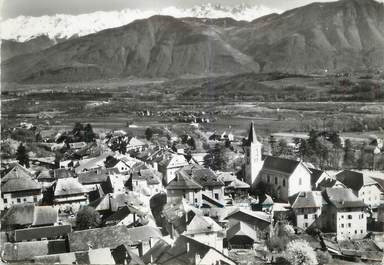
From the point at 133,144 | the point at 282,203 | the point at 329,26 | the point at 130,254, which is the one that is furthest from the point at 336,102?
the point at 130,254

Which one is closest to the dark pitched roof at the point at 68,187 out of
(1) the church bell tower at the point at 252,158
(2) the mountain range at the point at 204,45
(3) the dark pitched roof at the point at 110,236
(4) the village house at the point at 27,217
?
(4) the village house at the point at 27,217

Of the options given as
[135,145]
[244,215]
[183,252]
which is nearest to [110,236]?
[183,252]

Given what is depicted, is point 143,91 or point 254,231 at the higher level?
point 143,91

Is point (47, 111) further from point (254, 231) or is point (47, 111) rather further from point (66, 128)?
point (254, 231)

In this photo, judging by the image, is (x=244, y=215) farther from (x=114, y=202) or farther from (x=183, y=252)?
(x=183, y=252)

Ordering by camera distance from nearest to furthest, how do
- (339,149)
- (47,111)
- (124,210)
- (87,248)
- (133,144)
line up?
(87,248)
(124,210)
(47,111)
(339,149)
(133,144)

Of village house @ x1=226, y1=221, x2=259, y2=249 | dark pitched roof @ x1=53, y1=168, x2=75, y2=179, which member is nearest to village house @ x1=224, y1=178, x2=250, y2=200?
village house @ x1=226, y1=221, x2=259, y2=249
